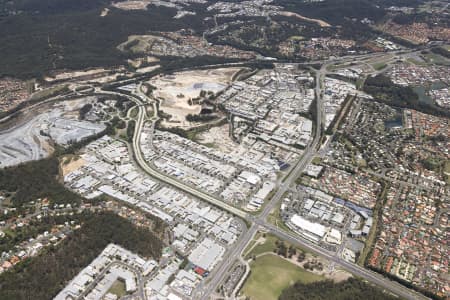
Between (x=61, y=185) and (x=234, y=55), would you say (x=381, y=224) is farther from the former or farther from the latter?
(x=234, y=55)

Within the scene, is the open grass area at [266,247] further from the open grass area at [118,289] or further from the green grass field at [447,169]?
the green grass field at [447,169]

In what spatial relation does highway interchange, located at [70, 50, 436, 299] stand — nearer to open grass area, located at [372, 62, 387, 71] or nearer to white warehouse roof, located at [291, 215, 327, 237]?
white warehouse roof, located at [291, 215, 327, 237]

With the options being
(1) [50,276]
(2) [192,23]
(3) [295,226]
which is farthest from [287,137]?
(2) [192,23]

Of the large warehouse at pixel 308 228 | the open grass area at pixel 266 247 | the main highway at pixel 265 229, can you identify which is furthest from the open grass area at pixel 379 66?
the open grass area at pixel 266 247

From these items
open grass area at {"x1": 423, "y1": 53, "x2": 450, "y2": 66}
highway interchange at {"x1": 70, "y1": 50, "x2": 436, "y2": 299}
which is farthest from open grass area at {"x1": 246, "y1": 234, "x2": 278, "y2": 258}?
open grass area at {"x1": 423, "y1": 53, "x2": 450, "y2": 66}

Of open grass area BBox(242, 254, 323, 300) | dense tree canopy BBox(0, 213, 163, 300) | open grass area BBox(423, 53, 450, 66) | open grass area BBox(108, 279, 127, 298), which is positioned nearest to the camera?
dense tree canopy BBox(0, 213, 163, 300)

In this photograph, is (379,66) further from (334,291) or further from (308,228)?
(334,291)
